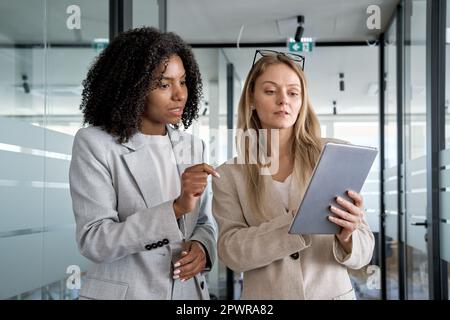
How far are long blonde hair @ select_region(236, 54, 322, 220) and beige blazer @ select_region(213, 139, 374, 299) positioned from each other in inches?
0.5

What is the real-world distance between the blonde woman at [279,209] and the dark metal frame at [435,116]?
0.90 m

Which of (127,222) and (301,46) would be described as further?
(301,46)

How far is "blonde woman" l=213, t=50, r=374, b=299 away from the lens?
2.57 feet

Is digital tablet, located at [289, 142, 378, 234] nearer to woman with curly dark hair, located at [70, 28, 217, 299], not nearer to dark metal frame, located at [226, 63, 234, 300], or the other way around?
woman with curly dark hair, located at [70, 28, 217, 299]

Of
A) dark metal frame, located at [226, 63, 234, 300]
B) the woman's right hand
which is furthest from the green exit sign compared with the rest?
the woman's right hand

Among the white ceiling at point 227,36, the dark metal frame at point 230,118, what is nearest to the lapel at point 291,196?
the white ceiling at point 227,36

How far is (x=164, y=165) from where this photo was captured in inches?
33.2

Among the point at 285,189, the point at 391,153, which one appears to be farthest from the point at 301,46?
the point at 391,153

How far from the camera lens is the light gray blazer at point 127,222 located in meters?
0.75

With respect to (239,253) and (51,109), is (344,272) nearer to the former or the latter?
(239,253)

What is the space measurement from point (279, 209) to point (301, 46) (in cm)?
58

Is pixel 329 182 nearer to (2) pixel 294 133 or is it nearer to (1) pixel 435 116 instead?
(2) pixel 294 133

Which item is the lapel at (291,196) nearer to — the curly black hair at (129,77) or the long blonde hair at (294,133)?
the long blonde hair at (294,133)

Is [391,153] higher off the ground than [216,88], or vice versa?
[216,88]
